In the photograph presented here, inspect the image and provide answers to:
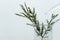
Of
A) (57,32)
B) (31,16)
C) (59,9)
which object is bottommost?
(57,32)

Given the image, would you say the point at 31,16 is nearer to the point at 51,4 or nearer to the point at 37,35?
the point at 37,35

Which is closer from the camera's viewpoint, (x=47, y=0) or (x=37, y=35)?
(x=37, y=35)

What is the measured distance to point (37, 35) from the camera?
90cm

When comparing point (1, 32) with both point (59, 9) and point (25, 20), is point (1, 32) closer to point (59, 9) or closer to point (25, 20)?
point (25, 20)

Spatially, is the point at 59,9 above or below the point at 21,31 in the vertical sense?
above

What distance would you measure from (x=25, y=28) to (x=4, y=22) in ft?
0.59

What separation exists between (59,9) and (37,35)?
1.23ft

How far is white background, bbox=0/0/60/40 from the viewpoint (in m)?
1.19

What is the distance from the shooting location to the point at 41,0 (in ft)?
3.94

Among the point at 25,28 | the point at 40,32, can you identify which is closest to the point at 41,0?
the point at 25,28

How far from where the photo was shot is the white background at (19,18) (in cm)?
119

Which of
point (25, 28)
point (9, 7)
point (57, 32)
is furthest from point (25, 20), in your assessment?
point (57, 32)

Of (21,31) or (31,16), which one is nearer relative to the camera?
(31,16)

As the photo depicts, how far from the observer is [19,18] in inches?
48.1
